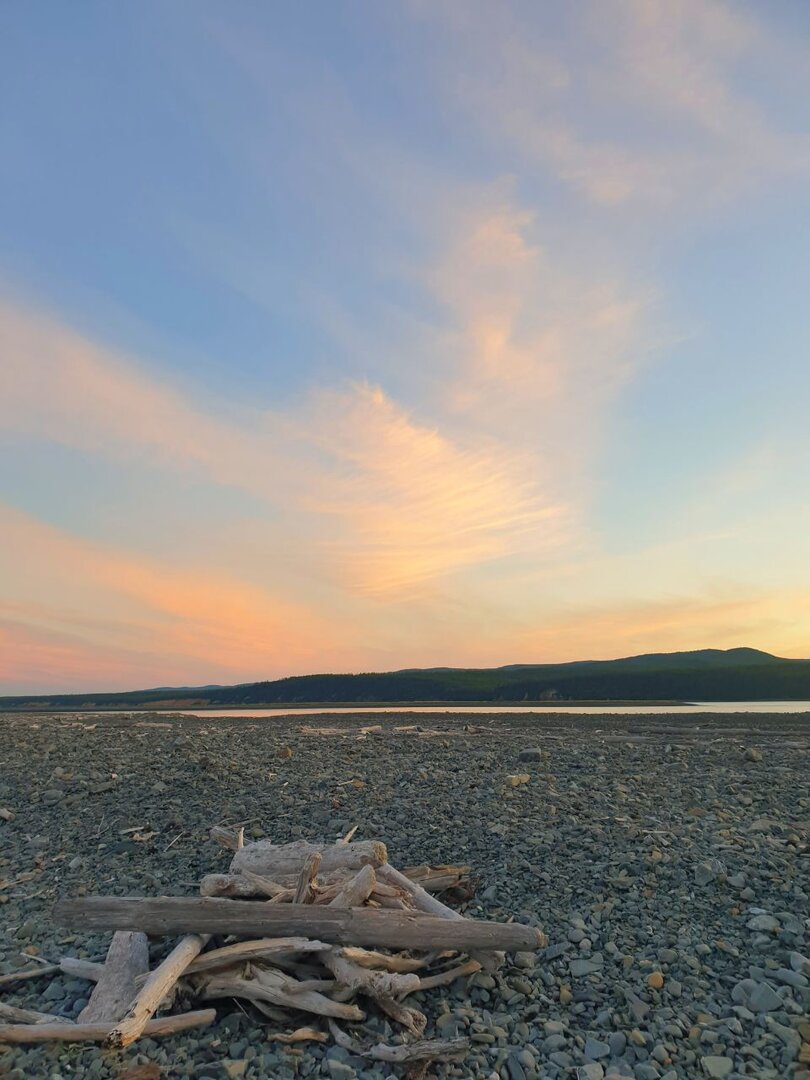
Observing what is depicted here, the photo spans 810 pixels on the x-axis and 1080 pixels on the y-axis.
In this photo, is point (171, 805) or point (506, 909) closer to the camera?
point (506, 909)

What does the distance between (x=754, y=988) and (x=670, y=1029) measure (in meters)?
1.26

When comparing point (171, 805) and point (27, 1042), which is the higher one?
point (171, 805)

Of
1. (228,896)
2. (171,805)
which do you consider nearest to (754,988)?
(228,896)

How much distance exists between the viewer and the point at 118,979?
809cm

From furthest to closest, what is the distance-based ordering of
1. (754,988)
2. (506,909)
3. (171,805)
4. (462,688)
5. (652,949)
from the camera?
(462,688)
(171,805)
(506,909)
(652,949)
(754,988)

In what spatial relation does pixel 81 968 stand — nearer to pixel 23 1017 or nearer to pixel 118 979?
pixel 118 979

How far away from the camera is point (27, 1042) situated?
23.6 feet

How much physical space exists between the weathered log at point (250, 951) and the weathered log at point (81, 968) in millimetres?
1269

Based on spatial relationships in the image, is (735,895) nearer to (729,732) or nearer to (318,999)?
(318,999)

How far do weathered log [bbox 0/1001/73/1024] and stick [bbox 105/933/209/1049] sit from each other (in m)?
0.87

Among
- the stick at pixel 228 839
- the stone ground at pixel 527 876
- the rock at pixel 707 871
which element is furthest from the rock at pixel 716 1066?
the stick at pixel 228 839

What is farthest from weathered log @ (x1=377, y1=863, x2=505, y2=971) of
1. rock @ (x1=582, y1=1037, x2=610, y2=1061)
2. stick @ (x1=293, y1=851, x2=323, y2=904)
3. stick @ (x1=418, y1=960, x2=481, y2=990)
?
rock @ (x1=582, y1=1037, x2=610, y2=1061)

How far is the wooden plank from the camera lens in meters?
8.31

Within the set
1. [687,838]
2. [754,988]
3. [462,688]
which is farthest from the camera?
[462,688]
